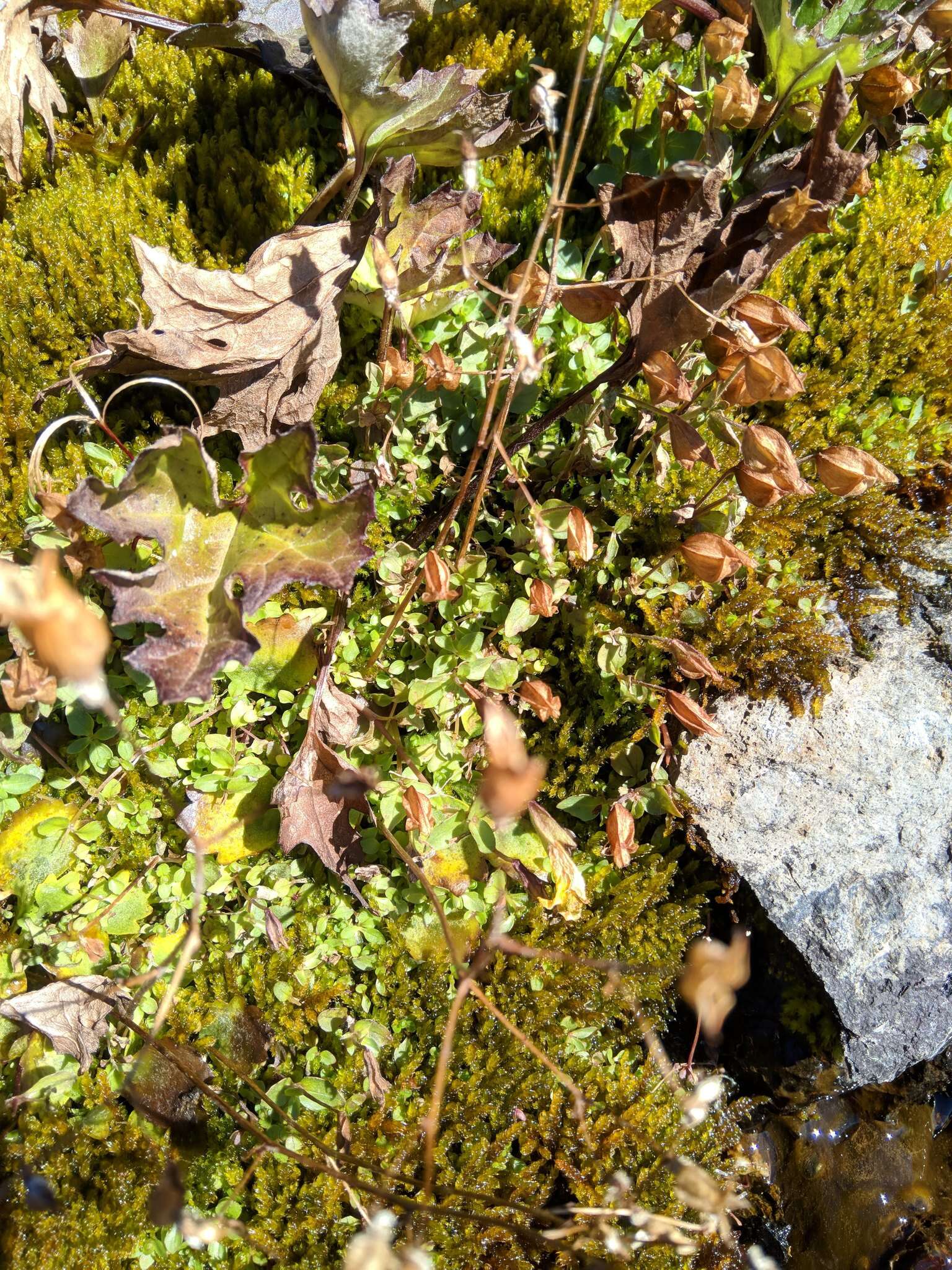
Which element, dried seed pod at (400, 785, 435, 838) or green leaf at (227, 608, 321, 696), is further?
green leaf at (227, 608, 321, 696)

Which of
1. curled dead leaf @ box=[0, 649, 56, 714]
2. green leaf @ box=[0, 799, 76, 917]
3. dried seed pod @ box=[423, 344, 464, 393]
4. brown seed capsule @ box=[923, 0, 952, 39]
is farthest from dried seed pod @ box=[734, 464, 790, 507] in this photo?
green leaf @ box=[0, 799, 76, 917]

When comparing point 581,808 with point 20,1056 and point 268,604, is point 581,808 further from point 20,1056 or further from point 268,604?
point 20,1056

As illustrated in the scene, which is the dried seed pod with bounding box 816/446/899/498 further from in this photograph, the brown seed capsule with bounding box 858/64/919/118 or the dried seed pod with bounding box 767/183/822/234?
the brown seed capsule with bounding box 858/64/919/118

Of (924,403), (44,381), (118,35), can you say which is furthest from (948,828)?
(118,35)

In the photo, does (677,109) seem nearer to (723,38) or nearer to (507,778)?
(723,38)

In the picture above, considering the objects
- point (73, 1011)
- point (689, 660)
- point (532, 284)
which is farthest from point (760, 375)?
point (73, 1011)

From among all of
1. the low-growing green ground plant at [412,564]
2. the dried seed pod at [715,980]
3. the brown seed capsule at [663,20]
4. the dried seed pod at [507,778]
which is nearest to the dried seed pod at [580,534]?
the low-growing green ground plant at [412,564]

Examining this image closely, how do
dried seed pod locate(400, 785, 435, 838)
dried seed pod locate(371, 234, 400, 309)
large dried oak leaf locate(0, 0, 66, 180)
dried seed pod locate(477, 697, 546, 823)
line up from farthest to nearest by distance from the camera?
large dried oak leaf locate(0, 0, 66, 180) → dried seed pod locate(400, 785, 435, 838) → dried seed pod locate(371, 234, 400, 309) → dried seed pod locate(477, 697, 546, 823)
